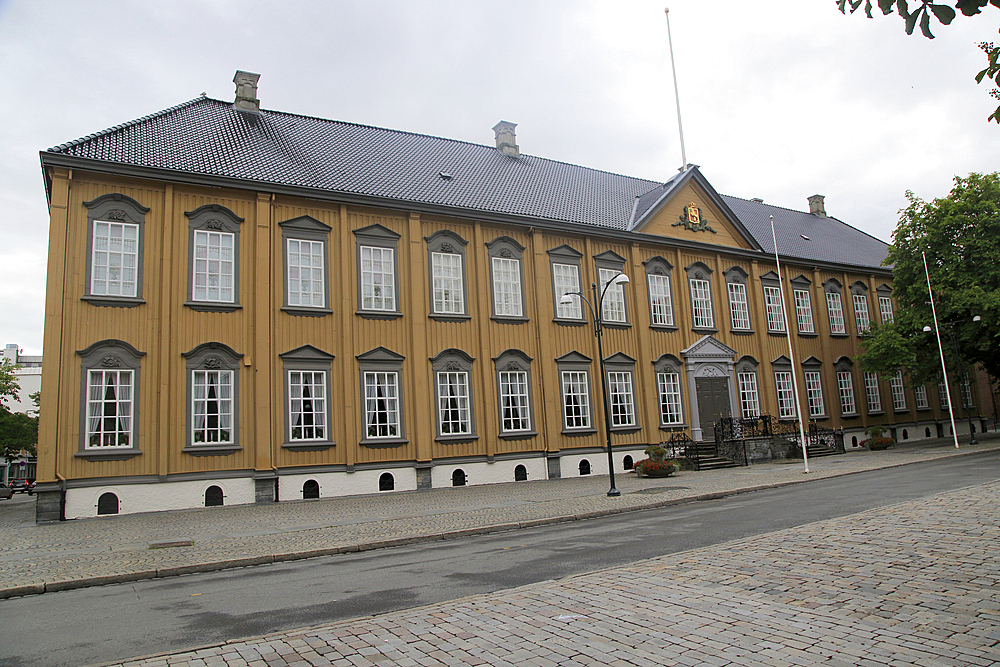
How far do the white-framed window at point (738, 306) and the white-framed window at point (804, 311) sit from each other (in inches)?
144

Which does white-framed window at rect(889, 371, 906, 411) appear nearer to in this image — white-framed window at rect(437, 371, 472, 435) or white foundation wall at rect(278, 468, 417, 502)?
white-framed window at rect(437, 371, 472, 435)

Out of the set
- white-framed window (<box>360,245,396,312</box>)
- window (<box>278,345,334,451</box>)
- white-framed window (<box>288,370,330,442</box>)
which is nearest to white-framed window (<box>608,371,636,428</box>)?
white-framed window (<box>360,245,396,312</box>)

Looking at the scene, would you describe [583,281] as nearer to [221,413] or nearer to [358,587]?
[221,413]

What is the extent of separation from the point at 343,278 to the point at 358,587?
1518 cm

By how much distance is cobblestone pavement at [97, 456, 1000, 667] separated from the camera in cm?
488

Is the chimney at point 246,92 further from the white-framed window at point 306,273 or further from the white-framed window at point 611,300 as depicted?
the white-framed window at point 611,300

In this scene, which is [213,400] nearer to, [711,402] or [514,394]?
[514,394]

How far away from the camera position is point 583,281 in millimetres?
27188

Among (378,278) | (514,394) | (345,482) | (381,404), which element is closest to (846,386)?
(514,394)

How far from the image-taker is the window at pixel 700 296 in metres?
30.3

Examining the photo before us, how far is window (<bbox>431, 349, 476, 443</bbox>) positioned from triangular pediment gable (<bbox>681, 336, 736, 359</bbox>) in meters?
10.5

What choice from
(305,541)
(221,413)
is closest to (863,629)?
(305,541)

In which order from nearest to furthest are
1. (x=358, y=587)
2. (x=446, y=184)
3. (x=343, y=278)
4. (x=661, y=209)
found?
(x=358, y=587) → (x=343, y=278) → (x=446, y=184) → (x=661, y=209)

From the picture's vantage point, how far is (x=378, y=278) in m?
23.0
